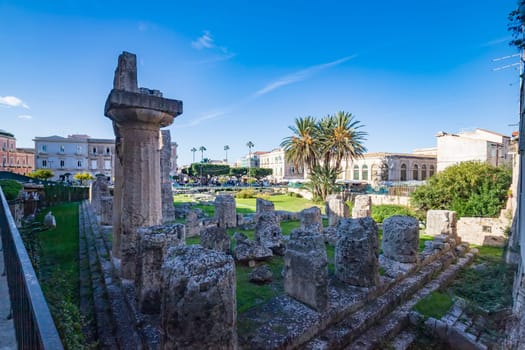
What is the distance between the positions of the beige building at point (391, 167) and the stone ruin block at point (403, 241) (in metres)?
34.6

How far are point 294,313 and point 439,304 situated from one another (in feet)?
10.7

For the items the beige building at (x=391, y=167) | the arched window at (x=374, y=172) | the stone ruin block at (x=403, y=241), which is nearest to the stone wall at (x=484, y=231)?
the stone ruin block at (x=403, y=241)

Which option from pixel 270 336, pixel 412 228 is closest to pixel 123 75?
pixel 270 336

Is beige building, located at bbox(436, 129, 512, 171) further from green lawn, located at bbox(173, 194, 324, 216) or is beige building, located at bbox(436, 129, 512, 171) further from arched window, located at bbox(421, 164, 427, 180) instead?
green lawn, located at bbox(173, 194, 324, 216)

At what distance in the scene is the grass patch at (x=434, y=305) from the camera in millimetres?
5004

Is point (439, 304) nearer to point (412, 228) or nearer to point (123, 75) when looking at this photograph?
point (412, 228)

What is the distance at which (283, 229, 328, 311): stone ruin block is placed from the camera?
411 centimetres

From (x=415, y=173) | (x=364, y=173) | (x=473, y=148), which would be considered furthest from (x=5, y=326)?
(x=415, y=173)

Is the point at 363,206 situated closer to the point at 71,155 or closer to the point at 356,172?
the point at 356,172

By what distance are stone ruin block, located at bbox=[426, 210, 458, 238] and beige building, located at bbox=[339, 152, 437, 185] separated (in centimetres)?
3008

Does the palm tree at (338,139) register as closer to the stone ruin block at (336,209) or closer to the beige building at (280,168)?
the stone ruin block at (336,209)

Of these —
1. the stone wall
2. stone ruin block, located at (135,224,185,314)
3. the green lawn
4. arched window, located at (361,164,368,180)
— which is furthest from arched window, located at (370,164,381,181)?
stone ruin block, located at (135,224,185,314)

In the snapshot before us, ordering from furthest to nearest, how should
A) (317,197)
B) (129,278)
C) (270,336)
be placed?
1. (317,197)
2. (129,278)
3. (270,336)

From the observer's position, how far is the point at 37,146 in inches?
1884
